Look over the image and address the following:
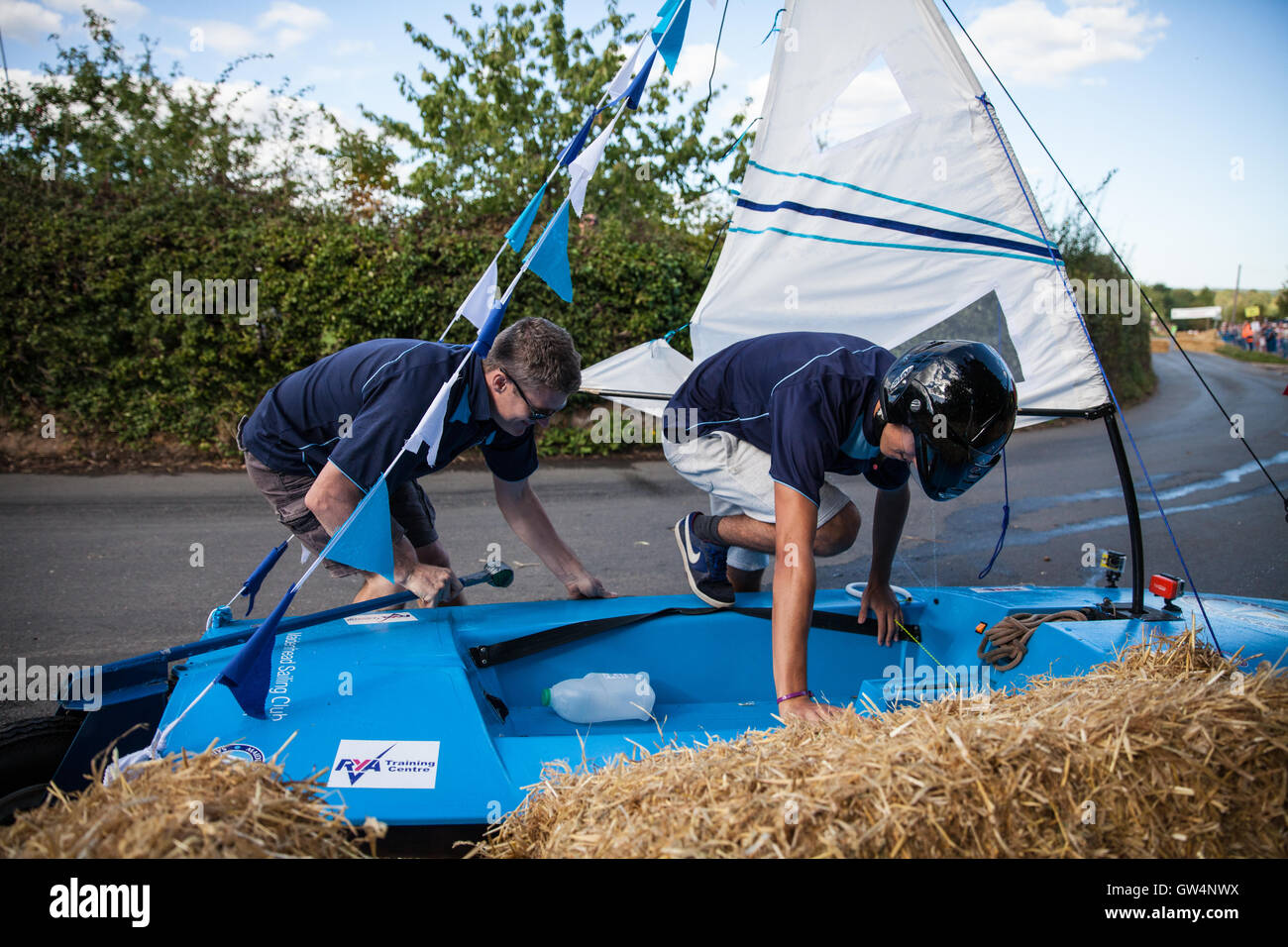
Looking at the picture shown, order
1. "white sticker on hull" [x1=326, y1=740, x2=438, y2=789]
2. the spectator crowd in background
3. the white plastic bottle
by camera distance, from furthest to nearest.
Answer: the spectator crowd in background, the white plastic bottle, "white sticker on hull" [x1=326, y1=740, x2=438, y2=789]

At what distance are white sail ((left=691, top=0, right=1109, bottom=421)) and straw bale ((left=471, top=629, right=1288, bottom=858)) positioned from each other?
185 centimetres

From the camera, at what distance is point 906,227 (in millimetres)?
3672

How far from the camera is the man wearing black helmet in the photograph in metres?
2.44

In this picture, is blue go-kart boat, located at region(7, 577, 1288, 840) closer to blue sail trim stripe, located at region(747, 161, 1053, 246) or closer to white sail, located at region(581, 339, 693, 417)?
white sail, located at region(581, 339, 693, 417)

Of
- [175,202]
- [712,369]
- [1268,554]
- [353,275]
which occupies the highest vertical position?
[175,202]

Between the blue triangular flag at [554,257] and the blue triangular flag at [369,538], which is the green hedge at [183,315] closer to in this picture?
the blue triangular flag at [554,257]

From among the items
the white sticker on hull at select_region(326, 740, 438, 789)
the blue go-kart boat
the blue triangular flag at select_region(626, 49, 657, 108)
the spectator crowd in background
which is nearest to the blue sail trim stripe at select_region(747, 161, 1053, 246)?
the blue triangular flag at select_region(626, 49, 657, 108)

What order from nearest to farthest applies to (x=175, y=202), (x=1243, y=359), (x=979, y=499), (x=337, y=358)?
1. (x=337, y=358)
2. (x=979, y=499)
3. (x=175, y=202)
4. (x=1243, y=359)

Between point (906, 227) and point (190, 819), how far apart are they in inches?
135
